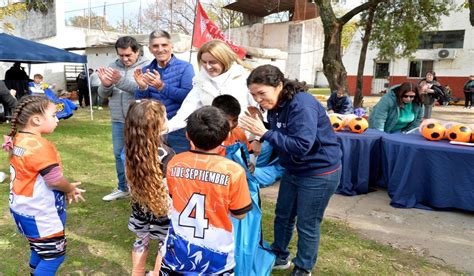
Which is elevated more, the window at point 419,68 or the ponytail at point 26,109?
the window at point 419,68

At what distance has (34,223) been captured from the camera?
6.73ft

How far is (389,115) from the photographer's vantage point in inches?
204

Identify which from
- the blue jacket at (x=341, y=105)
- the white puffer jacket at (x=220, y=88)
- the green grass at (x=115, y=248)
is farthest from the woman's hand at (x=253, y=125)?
the blue jacket at (x=341, y=105)

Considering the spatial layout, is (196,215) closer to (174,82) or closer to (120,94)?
(174,82)

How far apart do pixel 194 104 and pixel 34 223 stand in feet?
4.52

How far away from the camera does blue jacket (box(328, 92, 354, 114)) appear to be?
7.94 m

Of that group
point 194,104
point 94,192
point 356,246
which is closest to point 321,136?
point 194,104

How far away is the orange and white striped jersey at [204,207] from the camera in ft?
5.68

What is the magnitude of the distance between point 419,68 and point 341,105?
65.8 feet

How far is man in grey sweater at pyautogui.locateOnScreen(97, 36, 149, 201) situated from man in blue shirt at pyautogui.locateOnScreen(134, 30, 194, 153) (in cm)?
27

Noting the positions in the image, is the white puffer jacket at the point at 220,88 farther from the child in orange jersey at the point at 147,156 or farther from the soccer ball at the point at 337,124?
the soccer ball at the point at 337,124

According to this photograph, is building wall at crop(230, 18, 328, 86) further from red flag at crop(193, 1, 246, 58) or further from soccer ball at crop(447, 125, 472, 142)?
soccer ball at crop(447, 125, 472, 142)

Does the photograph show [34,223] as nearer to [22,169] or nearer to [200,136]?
[22,169]

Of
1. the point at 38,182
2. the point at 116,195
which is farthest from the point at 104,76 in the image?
the point at 116,195
